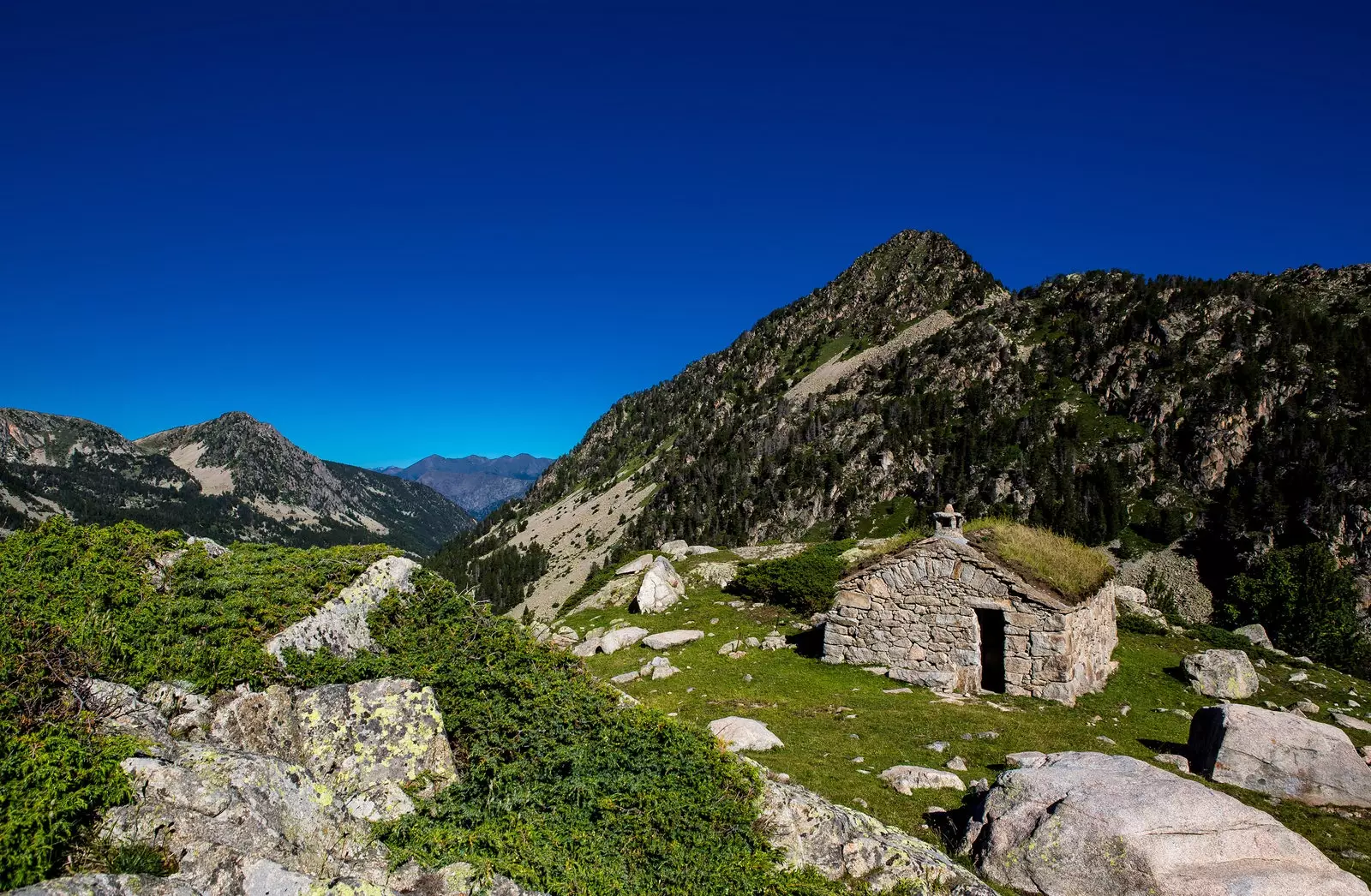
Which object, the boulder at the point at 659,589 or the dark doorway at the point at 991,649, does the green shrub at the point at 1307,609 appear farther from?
the boulder at the point at 659,589

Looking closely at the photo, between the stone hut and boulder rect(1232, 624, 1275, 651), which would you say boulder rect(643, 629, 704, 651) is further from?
boulder rect(1232, 624, 1275, 651)

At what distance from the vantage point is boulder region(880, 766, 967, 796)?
11.4m

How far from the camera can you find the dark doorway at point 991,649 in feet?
65.4

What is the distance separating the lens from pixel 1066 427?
8431cm

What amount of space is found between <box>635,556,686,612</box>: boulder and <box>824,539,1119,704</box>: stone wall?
9.52 metres

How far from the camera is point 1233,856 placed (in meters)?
7.50

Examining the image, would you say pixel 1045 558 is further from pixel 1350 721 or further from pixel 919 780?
pixel 919 780

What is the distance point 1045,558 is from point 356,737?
19024 mm

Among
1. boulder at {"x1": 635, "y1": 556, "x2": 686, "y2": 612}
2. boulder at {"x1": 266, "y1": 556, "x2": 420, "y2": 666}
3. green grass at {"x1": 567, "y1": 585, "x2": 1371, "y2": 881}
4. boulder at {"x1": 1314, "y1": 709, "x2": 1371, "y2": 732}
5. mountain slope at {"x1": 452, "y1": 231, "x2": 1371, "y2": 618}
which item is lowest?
boulder at {"x1": 1314, "y1": 709, "x2": 1371, "y2": 732}

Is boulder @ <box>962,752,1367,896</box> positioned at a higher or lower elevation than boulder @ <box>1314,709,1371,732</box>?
higher

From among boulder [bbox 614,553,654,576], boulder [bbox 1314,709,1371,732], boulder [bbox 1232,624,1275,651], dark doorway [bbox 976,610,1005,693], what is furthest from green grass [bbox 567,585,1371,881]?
boulder [bbox 614,553,654,576]

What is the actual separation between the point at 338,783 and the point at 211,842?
1813 mm

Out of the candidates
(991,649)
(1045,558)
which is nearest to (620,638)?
(991,649)

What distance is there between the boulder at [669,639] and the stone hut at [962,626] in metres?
5.44
